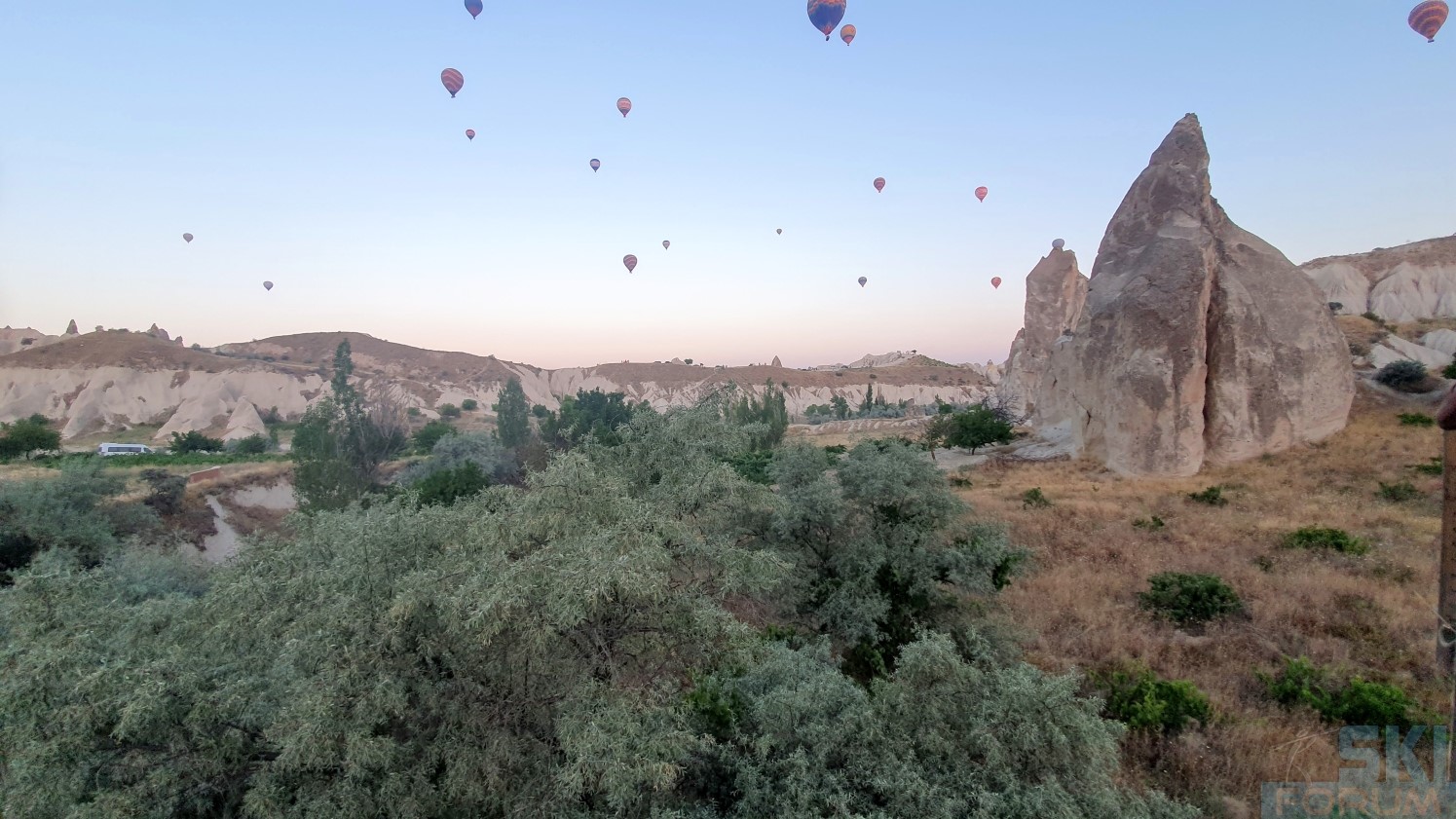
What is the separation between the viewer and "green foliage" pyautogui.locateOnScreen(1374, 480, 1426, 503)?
42.9ft

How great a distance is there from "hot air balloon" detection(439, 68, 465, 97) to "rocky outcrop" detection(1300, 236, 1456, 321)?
50702mm

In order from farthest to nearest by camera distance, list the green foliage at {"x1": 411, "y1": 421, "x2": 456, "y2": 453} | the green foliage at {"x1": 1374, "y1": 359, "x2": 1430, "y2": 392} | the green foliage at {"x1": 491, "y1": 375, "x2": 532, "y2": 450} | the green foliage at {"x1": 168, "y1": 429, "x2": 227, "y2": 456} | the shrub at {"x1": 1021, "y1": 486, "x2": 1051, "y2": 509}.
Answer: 1. the green foliage at {"x1": 411, "y1": 421, "x2": 456, "y2": 453}
2. the green foliage at {"x1": 168, "y1": 429, "x2": 227, "y2": 456}
3. the green foliage at {"x1": 491, "y1": 375, "x2": 532, "y2": 450}
4. the green foliage at {"x1": 1374, "y1": 359, "x2": 1430, "y2": 392}
5. the shrub at {"x1": 1021, "y1": 486, "x2": 1051, "y2": 509}

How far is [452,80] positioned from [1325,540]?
2730cm

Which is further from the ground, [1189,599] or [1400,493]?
[1400,493]

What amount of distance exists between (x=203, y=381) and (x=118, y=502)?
49124mm

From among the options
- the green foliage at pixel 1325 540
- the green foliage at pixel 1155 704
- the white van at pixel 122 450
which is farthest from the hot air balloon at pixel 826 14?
the white van at pixel 122 450

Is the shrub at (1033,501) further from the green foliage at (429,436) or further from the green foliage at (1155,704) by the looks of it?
the green foliage at (429,436)

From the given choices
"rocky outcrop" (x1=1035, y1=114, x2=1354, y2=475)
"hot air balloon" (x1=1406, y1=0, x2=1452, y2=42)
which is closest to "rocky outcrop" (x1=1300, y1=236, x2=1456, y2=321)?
"hot air balloon" (x1=1406, y1=0, x2=1452, y2=42)

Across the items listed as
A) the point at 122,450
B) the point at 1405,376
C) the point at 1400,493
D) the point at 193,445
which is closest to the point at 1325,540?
the point at 1400,493

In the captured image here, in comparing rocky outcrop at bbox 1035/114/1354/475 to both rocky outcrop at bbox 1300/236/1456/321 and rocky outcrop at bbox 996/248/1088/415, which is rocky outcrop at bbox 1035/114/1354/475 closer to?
rocky outcrop at bbox 996/248/1088/415

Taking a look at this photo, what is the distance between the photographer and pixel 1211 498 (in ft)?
47.5

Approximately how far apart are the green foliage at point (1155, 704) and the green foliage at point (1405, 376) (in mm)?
20575

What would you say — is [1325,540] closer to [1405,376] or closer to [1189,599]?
[1189,599]

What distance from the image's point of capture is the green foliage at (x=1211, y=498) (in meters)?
14.4
